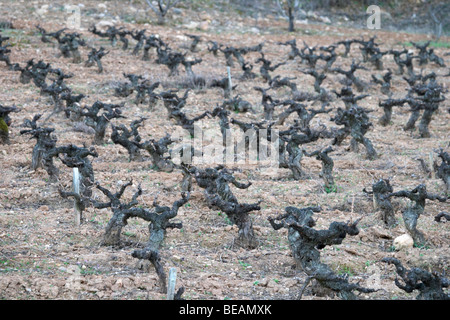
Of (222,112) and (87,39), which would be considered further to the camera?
(87,39)

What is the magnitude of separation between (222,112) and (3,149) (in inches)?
143

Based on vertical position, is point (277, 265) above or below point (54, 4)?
below

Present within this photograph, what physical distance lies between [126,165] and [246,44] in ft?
34.0

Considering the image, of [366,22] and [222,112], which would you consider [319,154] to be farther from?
[366,22]

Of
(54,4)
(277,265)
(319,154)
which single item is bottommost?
(277,265)

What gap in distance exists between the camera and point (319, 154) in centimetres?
809

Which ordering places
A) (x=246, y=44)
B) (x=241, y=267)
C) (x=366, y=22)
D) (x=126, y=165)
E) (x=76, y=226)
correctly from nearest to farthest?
(x=241, y=267), (x=76, y=226), (x=126, y=165), (x=246, y=44), (x=366, y=22)

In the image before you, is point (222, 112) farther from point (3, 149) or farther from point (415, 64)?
point (415, 64)

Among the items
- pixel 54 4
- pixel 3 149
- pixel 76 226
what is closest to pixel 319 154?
pixel 76 226

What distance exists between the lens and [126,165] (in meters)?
9.00
